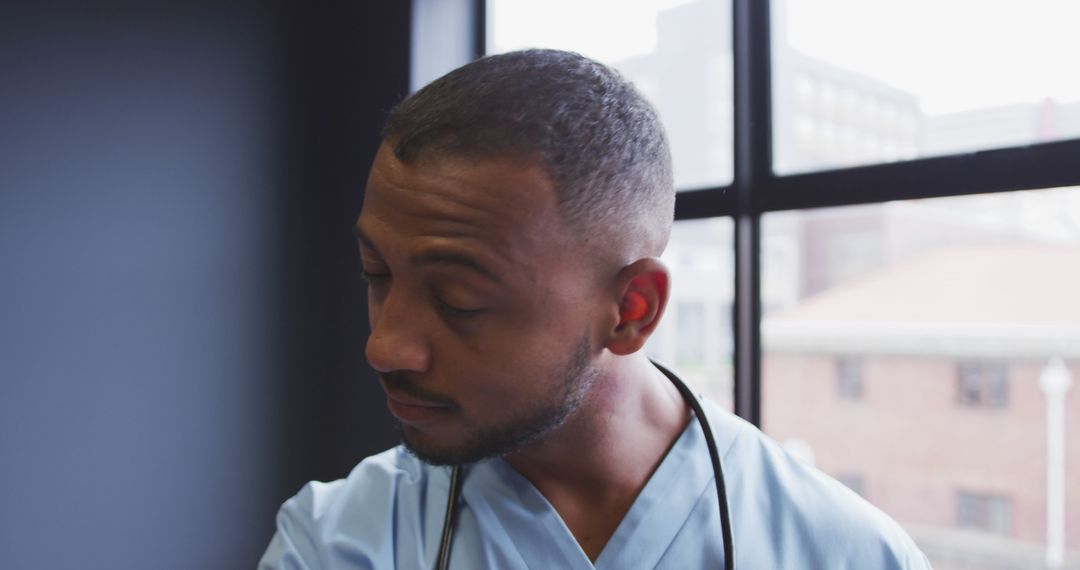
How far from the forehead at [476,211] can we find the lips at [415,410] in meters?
0.14

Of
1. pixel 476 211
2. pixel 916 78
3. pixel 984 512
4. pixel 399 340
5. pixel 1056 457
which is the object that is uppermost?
pixel 916 78

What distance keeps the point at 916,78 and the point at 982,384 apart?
481 millimetres

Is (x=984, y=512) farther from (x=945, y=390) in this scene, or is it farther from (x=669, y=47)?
(x=669, y=47)

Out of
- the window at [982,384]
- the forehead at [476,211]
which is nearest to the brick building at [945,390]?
the window at [982,384]

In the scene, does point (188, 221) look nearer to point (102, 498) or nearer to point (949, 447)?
point (102, 498)

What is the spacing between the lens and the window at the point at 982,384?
3.78 ft

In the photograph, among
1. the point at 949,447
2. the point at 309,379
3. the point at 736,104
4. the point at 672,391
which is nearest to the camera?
the point at 672,391

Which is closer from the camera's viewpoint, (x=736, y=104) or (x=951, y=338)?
(x=951, y=338)

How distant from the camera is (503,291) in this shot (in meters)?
0.69

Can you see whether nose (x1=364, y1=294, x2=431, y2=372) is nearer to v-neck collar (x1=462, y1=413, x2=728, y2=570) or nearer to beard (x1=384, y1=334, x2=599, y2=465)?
beard (x1=384, y1=334, x2=599, y2=465)

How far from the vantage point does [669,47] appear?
153cm

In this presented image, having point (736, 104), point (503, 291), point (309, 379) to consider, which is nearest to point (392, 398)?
point (503, 291)

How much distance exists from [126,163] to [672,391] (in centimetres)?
110

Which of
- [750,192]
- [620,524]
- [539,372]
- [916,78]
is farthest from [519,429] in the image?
[916,78]
